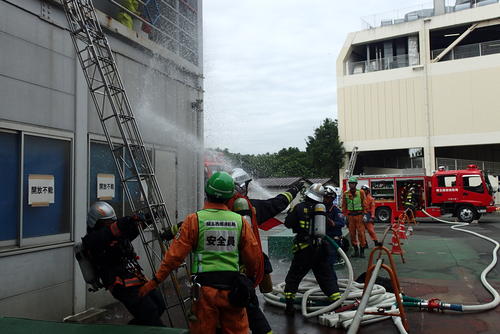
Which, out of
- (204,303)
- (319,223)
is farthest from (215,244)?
(319,223)

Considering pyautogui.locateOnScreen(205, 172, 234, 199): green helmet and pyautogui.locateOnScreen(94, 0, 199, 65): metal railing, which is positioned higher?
pyautogui.locateOnScreen(94, 0, 199, 65): metal railing

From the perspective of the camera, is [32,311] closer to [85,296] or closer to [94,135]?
[85,296]

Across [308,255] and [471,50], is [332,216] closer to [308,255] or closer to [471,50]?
[308,255]

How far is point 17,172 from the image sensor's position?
15.2ft

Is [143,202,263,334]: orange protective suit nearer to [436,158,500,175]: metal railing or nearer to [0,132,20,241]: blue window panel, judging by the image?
[0,132,20,241]: blue window panel

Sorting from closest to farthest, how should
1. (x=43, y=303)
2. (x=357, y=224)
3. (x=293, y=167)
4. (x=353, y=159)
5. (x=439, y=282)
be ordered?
(x=43, y=303)
(x=439, y=282)
(x=357, y=224)
(x=353, y=159)
(x=293, y=167)

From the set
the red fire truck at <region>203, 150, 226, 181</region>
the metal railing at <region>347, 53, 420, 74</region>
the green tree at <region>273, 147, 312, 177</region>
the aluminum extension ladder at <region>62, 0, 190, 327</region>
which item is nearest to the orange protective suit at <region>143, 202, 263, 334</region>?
the aluminum extension ladder at <region>62, 0, 190, 327</region>

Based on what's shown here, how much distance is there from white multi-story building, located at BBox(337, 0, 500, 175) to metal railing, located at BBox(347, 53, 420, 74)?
72 millimetres

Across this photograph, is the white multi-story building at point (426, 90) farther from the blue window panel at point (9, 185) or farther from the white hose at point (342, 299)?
the blue window panel at point (9, 185)

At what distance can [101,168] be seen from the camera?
19.5ft

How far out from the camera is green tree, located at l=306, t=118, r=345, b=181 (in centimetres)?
3297

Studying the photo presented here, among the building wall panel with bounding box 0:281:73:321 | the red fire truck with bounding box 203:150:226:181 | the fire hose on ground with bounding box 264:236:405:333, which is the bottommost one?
the fire hose on ground with bounding box 264:236:405:333

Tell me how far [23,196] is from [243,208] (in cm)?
257

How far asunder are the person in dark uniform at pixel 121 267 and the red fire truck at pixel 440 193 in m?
17.4
